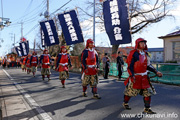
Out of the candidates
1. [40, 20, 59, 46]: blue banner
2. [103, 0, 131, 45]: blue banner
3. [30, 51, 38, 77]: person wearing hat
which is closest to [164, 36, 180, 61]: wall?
[103, 0, 131, 45]: blue banner

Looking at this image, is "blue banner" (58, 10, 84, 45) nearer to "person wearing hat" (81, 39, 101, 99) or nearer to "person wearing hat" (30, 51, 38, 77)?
"person wearing hat" (30, 51, 38, 77)

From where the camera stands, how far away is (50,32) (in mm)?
17828

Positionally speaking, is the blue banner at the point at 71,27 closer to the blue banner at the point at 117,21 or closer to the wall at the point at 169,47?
the blue banner at the point at 117,21

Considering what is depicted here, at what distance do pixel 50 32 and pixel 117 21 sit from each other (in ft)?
33.5

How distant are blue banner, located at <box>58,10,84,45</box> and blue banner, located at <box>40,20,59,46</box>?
3.62m

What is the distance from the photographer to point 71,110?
4.96 meters

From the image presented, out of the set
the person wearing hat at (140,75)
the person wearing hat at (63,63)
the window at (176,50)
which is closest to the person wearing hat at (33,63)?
the person wearing hat at (63,63)

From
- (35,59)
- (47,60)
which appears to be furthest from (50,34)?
(47,60)

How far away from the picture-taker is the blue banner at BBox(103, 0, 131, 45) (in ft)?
28.1

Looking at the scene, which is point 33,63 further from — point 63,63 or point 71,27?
point 63,63

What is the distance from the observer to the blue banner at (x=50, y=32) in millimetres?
17750

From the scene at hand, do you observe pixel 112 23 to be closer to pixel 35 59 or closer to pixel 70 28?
pixel 70 28

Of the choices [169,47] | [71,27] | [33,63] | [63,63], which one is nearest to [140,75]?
[63,63]

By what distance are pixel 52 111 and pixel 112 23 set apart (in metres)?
5.67
